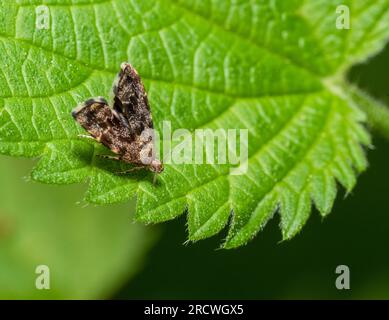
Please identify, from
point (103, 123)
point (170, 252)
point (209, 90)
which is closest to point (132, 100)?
point (103, 123)

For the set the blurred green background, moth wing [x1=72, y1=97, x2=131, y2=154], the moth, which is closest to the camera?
moth wing [x1=72, y1=97, x2=131, y2=154]

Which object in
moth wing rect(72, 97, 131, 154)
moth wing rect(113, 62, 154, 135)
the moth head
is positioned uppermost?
moth wing rect(113, 62, 154, 135)

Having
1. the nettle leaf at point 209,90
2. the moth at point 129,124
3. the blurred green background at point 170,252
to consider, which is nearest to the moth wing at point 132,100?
the moth at point 129,124

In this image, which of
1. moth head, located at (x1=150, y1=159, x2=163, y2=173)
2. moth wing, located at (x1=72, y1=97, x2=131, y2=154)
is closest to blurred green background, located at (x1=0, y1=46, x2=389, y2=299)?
moth head, located at (x1=150, y1=159, x2=163, y2=173)

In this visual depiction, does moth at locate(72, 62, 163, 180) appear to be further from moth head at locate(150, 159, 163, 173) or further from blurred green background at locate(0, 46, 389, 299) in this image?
blurred green background at locate(0, 46, 389, 299)

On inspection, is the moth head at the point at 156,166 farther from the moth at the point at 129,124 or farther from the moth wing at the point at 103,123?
the moth wing at the point at 103,123

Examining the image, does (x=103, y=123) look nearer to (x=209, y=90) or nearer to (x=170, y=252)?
(x=209, y=90)

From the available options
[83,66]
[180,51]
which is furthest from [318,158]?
[83,66]
